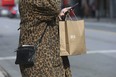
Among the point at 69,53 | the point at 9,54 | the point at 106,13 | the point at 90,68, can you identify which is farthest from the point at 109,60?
the point at 106,13

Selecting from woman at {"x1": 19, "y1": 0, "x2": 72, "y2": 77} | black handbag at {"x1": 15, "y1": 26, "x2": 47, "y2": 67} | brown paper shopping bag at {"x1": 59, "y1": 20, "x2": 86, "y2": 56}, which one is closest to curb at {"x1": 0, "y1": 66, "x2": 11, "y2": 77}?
brown paper shopping bag at {"x1": 59, "y1": 20, "x2": 86, "y2": 56}

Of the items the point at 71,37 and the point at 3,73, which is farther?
the point at 3,73

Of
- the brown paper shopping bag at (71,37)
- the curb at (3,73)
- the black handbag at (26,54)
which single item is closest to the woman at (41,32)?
the black handbag at (26,54)

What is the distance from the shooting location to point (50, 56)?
14.2 ft

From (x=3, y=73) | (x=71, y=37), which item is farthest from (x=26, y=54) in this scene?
(x=3, y=73)

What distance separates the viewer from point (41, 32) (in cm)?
429

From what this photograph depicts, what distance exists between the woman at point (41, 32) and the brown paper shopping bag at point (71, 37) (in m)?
0.19

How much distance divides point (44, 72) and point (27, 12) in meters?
0.62

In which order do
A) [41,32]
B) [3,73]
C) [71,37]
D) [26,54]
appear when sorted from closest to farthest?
[26,54], [41,32], [71,37], [3,73]

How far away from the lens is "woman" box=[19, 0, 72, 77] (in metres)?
4.26

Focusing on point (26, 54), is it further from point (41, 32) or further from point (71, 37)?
point (71, 37)

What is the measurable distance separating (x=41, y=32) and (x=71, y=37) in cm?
44

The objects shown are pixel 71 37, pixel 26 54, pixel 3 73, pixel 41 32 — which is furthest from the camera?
pixel 3 73

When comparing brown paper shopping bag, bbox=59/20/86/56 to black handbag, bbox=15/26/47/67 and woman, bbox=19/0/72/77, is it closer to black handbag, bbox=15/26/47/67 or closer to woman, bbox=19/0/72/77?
woman, bbox=19/0/72/77
